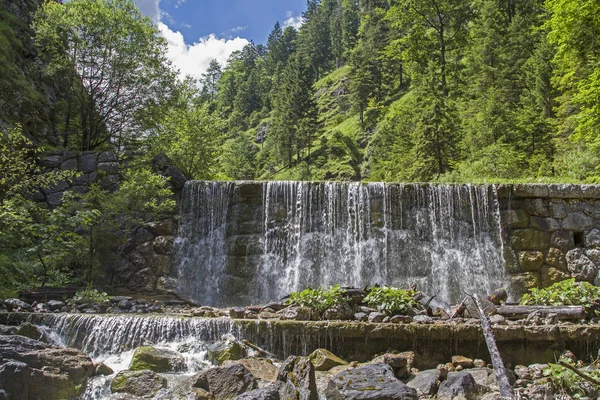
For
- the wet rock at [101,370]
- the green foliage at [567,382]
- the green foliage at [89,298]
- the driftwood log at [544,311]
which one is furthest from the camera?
the green foliage at [89,298]

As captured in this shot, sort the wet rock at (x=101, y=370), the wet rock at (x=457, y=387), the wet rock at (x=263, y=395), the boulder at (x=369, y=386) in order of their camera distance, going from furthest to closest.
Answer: the wet rock at (x=101, y=370)
the wet rock at (x=457, y=387)
the boulder at (x=369, y=386)
the wet rock at (x=263, y=395)

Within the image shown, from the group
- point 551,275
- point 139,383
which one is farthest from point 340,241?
point 139,383

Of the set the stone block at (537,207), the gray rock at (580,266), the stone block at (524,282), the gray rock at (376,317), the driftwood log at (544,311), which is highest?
the stone block at (537,207)

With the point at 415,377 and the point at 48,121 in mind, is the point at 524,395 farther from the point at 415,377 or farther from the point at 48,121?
the point at 48,121

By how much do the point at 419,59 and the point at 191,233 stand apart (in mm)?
18286

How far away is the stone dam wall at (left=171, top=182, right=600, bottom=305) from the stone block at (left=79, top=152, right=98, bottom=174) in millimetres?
3623

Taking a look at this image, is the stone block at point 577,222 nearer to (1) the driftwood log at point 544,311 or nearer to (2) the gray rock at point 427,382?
(1) the driftwood log at point 544,311

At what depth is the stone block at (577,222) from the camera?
13773mm

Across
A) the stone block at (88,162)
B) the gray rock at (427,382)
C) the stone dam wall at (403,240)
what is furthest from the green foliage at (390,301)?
the stone block at (88,162)

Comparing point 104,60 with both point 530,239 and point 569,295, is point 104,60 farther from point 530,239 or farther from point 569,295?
point 569,295

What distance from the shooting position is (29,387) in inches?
236

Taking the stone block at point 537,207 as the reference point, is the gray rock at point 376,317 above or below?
below

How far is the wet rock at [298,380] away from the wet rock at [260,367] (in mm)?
963

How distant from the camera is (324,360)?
779cm
